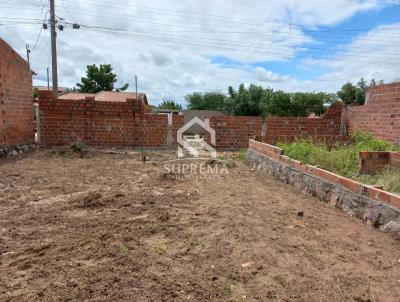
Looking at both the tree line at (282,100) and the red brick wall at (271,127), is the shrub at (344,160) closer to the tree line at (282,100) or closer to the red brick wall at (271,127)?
the red brick wall at (271,127)

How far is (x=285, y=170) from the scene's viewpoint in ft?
19.0

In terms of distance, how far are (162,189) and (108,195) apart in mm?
885

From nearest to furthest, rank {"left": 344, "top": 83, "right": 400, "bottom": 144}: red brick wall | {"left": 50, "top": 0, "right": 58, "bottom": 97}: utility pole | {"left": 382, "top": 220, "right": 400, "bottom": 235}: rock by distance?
{"left": 382, "top": 220, "right": 400, "bottom": 235}: rock < {"left": 344, "top": 83, "right": 400, "bottom": 144}: red brick wall < {"left": 50, "top": 0, "right": 58, "bottom": 97}: utility pole

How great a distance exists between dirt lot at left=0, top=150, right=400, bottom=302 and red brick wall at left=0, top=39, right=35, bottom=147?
3840 mm

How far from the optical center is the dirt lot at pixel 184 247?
7.27ft

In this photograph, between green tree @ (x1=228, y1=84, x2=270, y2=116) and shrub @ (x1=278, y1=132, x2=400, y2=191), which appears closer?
shrub @ (x1=278, y1=132, x2=400, y2=191)

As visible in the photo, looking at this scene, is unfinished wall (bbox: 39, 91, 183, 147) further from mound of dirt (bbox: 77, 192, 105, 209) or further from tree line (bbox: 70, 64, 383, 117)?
tree line (bbox: 70, 64, 383, 117)

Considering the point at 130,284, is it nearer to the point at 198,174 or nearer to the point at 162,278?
the point at 162,278

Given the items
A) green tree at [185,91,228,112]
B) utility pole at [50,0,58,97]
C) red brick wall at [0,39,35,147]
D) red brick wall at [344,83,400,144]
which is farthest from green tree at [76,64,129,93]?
red brick wall at [344,83,400,144]

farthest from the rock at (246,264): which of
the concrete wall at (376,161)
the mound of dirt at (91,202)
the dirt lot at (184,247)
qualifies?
the concrete wall at (376,161)

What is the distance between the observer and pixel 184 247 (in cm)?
290

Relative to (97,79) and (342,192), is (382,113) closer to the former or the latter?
(342,192)

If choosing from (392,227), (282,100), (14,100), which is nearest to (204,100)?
(282,100)

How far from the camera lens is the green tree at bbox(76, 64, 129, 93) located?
32062 millimetres
